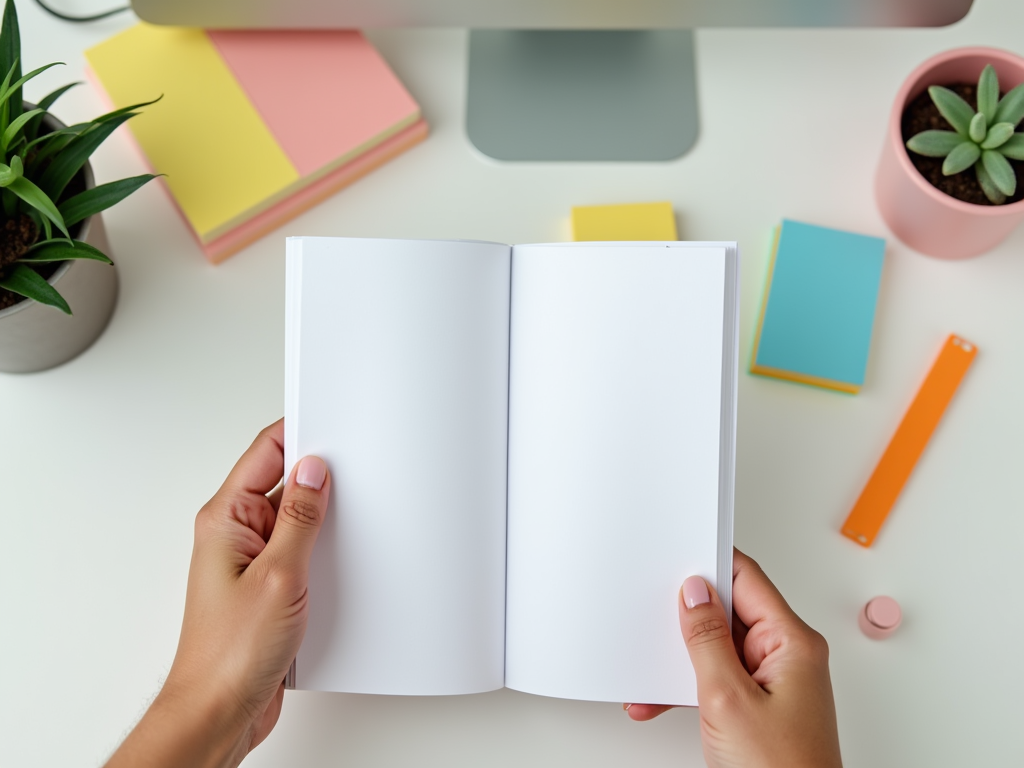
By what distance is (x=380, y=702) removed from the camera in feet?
2.31

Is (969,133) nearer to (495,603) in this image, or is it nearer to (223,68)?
(495,603)

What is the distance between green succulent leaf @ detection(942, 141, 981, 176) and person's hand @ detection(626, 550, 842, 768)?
1.31 feet

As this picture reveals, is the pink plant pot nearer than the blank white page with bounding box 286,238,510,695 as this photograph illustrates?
No

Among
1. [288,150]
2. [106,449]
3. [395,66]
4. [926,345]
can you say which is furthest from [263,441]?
[926,345]

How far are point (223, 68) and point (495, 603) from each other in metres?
0.57

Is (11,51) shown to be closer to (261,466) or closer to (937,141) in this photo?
(261,466)

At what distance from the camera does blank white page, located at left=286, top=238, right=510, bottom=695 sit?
1.95 ft

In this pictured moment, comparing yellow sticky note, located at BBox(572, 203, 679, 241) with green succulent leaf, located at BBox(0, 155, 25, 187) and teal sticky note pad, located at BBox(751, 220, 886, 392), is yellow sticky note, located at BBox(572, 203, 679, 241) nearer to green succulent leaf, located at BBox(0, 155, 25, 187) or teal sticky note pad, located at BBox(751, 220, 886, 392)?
→ teal sticky note pad, located at BBox(751, 220, 886, 392)

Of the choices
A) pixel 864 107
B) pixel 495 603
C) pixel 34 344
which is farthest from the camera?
pixel 864 107

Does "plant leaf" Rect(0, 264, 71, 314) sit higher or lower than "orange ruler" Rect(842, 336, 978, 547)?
higher

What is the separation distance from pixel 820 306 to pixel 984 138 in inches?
7.4

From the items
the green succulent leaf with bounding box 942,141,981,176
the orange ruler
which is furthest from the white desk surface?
the green succulent leaf with bounding box 942,141,981,176

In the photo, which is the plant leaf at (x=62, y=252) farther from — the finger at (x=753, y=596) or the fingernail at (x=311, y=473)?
the finger at (x=753, y=596)

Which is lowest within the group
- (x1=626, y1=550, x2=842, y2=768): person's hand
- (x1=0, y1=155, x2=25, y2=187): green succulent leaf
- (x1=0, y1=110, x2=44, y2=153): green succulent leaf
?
(x1=626, y1=550, x2=842, y2=768): person's hand
